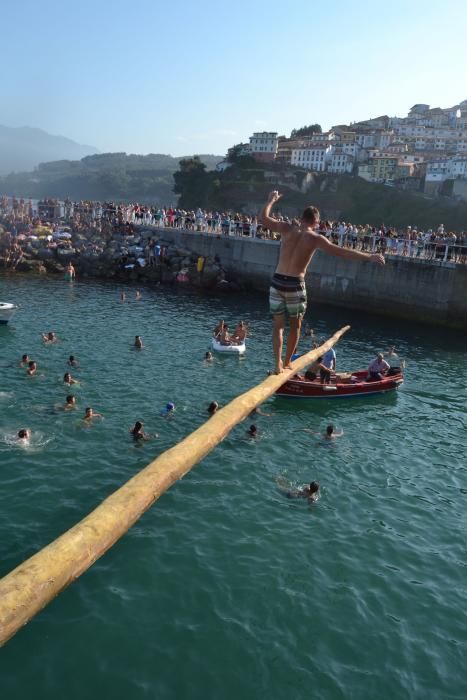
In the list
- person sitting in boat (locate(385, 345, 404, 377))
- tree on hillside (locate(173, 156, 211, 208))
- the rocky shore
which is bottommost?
person sitting in boat (locate(385, 345, 404, 377))

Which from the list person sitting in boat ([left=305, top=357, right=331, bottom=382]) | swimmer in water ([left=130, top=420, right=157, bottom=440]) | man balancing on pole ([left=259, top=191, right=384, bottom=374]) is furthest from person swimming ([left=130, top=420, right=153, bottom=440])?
man balancing on pole ([left=259, top=191, right=384, bottom=374])

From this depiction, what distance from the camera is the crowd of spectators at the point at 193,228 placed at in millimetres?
38438

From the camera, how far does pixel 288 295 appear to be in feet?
26.2

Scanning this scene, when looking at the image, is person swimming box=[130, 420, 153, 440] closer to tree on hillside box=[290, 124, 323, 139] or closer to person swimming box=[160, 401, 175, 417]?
person swimming box=[160, 401, 175, 417]

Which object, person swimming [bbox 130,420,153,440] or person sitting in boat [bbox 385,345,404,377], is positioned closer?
person swimming [bbox 130,420,153,440]

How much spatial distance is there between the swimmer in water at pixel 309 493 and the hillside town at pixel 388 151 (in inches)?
3957

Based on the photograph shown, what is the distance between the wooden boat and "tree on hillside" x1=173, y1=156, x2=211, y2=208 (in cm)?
9354

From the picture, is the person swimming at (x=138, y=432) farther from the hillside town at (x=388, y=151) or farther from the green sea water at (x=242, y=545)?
the hillside town at (x=388, y=151)

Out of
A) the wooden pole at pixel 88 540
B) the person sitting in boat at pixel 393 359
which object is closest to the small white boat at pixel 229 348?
the person sitting in boat at pixel 393 359

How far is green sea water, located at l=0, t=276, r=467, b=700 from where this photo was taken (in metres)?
9.43

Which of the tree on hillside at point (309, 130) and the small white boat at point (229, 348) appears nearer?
the small white boat at point (229, 348)

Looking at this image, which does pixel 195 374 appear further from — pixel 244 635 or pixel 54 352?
pixel 244 635

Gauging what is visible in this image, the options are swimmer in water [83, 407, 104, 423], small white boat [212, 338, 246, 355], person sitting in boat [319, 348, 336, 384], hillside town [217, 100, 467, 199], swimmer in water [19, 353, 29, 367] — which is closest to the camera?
swimmer in water [83, 407, 104, 423]

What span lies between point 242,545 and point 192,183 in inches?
4336
